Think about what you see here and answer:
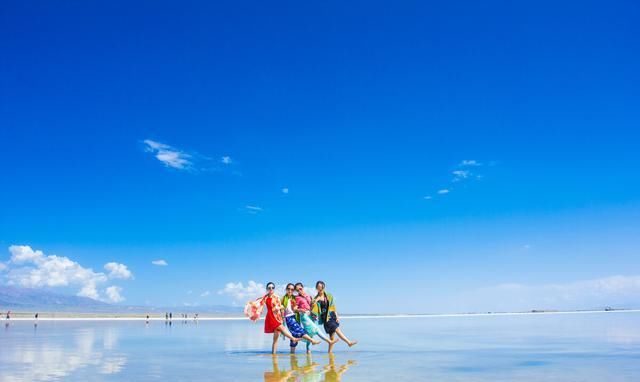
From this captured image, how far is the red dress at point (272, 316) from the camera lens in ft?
47.5

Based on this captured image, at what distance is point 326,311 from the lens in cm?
1524

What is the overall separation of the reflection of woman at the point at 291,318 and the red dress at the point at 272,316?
0.44 meters

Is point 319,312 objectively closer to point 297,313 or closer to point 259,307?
point 297,313

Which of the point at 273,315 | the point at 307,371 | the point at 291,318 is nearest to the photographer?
the point at 307,371

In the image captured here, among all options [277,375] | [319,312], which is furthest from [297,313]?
[277,375]

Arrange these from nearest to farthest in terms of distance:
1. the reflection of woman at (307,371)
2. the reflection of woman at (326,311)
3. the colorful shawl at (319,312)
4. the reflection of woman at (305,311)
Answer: the reflection of woman at (307,371) → the reflection of woman at (305,311) → the reflection of woman at (326,311) → the colorful shawl at (319,312)

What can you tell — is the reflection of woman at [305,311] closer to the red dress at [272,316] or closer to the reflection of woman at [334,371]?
the red dress at [272,316]

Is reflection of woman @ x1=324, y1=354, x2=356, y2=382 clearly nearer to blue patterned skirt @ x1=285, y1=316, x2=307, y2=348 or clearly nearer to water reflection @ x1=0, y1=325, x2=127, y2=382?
blue patterned skirt @ x1=285, y1=316, x2=307, y2=348

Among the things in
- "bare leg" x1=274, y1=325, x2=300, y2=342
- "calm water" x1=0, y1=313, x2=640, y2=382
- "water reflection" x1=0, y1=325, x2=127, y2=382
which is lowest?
"calm water" x1=0, y1=313, x2=640, y2=382

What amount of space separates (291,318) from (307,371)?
14.0 feet

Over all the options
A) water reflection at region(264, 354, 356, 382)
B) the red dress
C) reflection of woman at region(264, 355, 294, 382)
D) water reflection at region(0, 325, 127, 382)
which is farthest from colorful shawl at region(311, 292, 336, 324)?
water reflection at region(0, 325, 127, 382)

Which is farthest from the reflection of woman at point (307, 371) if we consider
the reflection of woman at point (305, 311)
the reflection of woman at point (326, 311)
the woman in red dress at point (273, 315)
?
the reflection of woman at point (326, 311)

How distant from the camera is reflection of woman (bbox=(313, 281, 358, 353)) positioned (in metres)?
15.2

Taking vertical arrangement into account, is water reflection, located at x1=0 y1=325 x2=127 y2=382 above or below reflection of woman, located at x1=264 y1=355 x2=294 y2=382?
above
